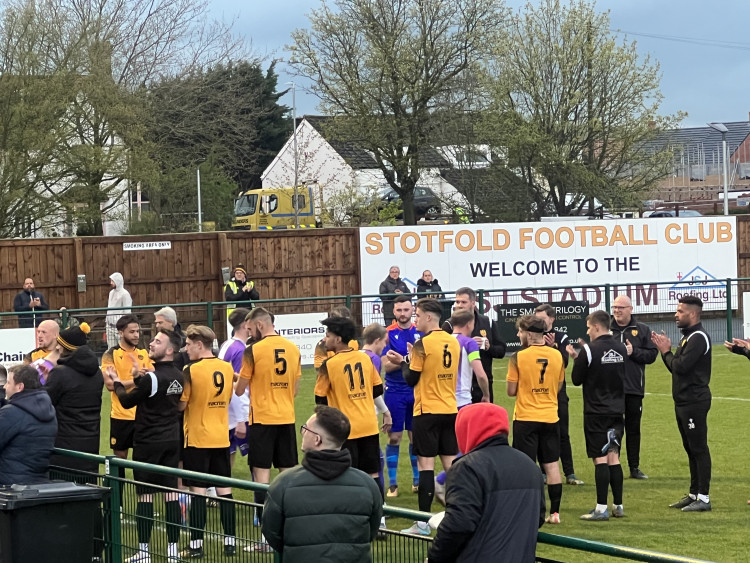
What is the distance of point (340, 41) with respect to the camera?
151 ft

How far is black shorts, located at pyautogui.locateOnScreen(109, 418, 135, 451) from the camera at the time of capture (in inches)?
413

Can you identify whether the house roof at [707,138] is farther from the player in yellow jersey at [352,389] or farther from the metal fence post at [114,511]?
the metal fence post at [114,511]

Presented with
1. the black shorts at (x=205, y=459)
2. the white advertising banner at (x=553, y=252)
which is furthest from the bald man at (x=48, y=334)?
the white advertising banner at (x=553, y=252)

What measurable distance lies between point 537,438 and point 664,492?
2.25 meters

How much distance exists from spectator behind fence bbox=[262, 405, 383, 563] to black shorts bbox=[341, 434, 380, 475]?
14.4 ft

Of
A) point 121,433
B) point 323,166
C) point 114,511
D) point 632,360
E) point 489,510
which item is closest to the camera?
point 489,510

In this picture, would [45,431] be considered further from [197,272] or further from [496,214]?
[496,214]

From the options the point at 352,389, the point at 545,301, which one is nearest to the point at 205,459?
the point at 352,389

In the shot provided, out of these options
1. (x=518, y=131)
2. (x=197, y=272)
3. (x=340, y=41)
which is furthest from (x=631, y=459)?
(x=340, y=41)

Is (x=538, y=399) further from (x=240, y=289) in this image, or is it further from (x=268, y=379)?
(x=240, y=289)

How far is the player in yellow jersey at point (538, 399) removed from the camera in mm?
10305

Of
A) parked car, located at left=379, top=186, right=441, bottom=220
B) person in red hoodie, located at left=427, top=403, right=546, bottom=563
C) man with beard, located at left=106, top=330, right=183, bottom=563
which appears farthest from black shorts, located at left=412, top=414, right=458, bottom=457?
parked car, located at left=379, top=186, right=441, bottom=220

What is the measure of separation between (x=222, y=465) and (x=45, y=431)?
184 cm

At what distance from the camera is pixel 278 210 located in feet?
145
